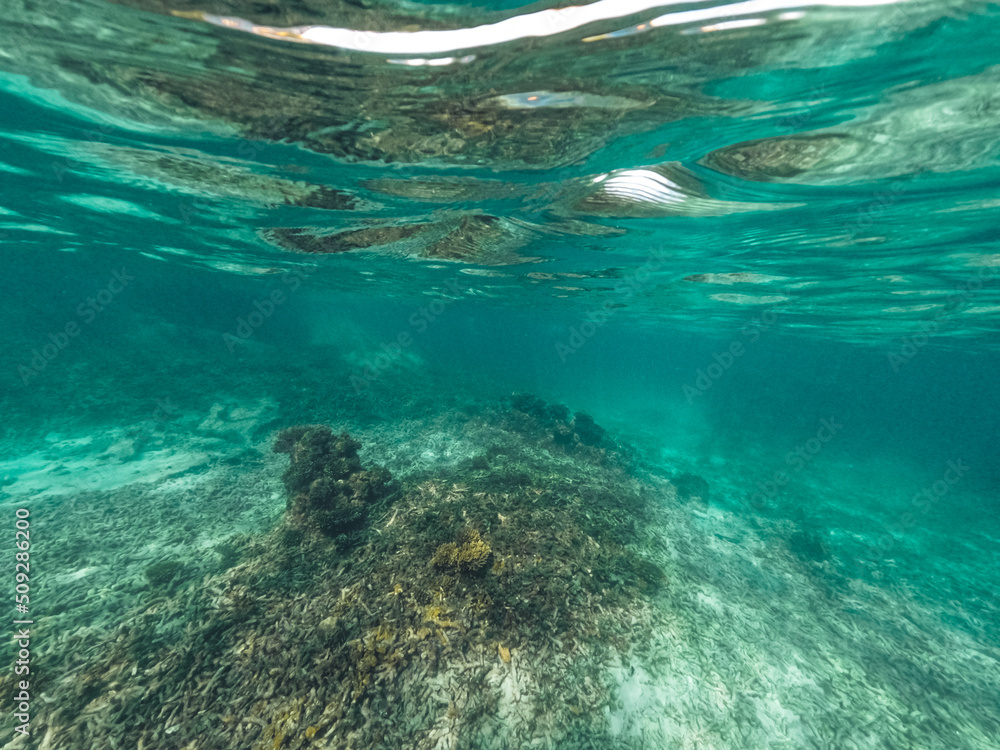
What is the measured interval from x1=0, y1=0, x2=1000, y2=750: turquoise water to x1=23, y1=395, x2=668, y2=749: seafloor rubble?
0.05 metres

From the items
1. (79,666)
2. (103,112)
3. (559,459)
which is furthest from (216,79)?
(559,459)

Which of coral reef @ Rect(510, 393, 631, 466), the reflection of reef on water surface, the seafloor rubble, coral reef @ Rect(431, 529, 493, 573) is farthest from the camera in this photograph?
coral reef @ Rect(510, 393, 631, 466)

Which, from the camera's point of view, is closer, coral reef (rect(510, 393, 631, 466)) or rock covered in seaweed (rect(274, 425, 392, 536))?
rock covered in seaweed (rect(274, 425, 392, 536))

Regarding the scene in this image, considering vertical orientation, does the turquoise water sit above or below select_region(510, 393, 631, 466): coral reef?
above

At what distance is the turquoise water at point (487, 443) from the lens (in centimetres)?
559

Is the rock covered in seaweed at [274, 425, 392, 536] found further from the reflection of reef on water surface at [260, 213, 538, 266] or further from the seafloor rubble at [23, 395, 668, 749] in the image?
the reflection of reef on water surface at [260, 213, 538, 266]

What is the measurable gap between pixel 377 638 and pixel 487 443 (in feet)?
41.3

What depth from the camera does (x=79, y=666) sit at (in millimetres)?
5848

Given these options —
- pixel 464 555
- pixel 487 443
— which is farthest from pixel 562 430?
pixel 464 555

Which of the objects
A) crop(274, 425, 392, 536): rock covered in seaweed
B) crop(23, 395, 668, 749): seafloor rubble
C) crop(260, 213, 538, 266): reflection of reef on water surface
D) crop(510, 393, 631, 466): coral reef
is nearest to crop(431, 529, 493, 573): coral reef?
crop(23, 395, 668, 749): seafloor rubble

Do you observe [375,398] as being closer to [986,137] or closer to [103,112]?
[103,112]

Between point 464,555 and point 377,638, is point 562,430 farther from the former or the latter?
point 377,638

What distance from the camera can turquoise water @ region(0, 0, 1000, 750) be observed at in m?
5.59

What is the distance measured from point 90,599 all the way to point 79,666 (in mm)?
2881
